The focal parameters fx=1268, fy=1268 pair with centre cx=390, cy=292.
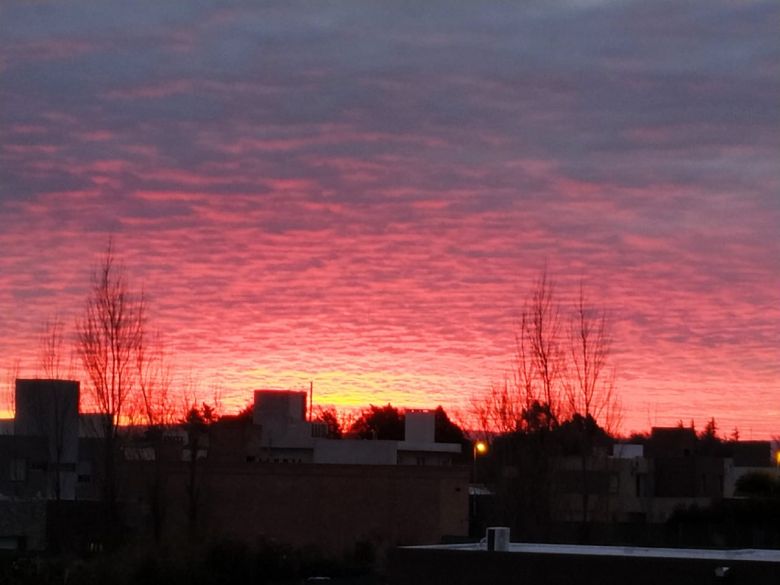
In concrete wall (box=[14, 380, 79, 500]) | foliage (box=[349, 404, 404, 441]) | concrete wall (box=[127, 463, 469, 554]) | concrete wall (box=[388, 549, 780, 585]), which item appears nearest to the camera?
concrete wall (box=[388, 549, 780, 585])

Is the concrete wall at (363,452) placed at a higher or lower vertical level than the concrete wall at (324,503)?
higher

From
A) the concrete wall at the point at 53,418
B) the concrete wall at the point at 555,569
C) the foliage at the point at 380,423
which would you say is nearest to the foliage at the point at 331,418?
the foliage at the point at 380,423

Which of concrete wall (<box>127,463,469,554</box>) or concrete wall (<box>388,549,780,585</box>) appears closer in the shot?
concrete wall (<box>388,549,780,585</box>)

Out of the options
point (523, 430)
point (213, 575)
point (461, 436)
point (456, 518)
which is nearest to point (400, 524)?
point (456, 518)

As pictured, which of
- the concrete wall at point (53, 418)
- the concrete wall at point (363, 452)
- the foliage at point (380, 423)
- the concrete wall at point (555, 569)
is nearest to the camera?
the concrete wall at point (555, 569)

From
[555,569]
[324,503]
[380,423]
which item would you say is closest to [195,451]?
[324,503]

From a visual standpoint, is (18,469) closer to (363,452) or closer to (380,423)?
(363,452)

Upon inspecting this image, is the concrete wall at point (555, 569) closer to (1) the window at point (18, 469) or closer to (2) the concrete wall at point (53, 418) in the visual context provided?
(2) the concrete wall at point (53, 418)

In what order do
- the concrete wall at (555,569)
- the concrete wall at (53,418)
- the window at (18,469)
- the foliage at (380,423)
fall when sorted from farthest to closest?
the foliage at (380,423) → the window at (18,469) → the concrete wall at (53,418) → the concrete wall at (555,569)

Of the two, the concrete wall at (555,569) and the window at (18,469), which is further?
the window at (18,469)

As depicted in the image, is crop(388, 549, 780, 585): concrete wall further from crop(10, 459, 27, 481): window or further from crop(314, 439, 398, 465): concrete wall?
crop(10, 459, 27, 481): window

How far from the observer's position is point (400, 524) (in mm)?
49938

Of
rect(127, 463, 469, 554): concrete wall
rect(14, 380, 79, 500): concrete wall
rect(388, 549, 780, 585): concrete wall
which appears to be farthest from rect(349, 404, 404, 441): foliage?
rect(388, 549, 780, 585): concrete wall

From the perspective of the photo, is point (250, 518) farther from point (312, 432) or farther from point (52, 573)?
point (312, 432)
